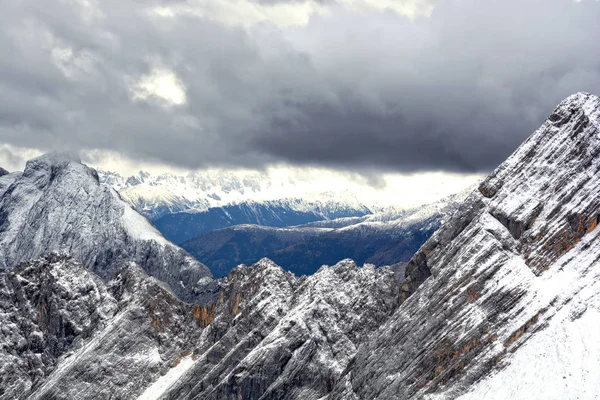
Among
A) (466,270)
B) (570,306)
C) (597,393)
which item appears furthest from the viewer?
(466,270)

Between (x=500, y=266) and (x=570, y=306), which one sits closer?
(x=570, y=306)

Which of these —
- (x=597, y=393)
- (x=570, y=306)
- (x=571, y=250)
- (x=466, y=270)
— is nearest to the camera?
(x=597, y=393)

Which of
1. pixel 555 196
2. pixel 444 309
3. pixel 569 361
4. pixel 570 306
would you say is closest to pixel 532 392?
pixel 569 361

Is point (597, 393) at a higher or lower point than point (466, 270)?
lower

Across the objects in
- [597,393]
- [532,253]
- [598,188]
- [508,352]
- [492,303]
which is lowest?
[597,393]

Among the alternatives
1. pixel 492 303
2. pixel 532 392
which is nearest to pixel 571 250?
pixel 492 303

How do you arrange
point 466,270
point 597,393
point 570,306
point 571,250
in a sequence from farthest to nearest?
1. point 466,270
2. point 571,250
3. point 570,306
4. point 597,393

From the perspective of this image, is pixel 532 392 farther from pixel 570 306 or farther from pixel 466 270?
pixel 466 270

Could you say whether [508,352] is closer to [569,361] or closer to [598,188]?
[569,361]

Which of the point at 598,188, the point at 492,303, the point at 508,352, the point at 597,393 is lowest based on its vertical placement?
the point at 597,393
